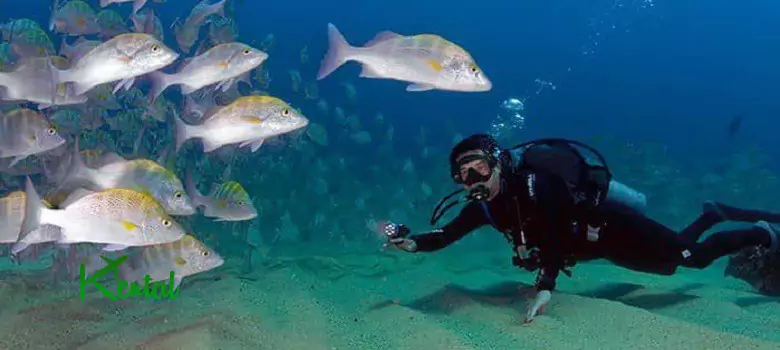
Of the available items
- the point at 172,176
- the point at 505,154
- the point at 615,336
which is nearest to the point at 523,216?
the point at 505,154

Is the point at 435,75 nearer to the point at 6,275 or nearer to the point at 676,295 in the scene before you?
the point at 676,295

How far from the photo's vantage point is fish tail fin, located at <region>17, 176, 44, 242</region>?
11.1 ft

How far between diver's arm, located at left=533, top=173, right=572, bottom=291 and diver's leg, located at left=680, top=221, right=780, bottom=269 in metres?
1.80

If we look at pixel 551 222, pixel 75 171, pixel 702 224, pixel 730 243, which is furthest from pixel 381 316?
pixel 702 224

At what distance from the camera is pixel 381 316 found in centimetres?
507

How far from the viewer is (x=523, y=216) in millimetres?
4910

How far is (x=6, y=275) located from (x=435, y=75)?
21.0 ft

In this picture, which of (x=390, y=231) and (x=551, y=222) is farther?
(x=390, y=231)

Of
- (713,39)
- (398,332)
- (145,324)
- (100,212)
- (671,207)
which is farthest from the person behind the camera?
(713,39)

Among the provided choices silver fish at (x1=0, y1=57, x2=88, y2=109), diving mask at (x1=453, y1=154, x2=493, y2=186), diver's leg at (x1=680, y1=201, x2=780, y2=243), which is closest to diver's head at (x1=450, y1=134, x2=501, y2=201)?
diving mask at (x1=453, y1=154, x2=493, y2=186)

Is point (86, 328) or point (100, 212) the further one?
point (86, 328)

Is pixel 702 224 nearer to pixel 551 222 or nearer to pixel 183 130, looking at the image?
pixel 551 222

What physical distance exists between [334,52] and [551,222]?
2.25 m

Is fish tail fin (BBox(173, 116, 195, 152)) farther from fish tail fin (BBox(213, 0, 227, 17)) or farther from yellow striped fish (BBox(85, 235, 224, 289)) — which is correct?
fish tail fin (BBox(213, 0, 227, 17))
